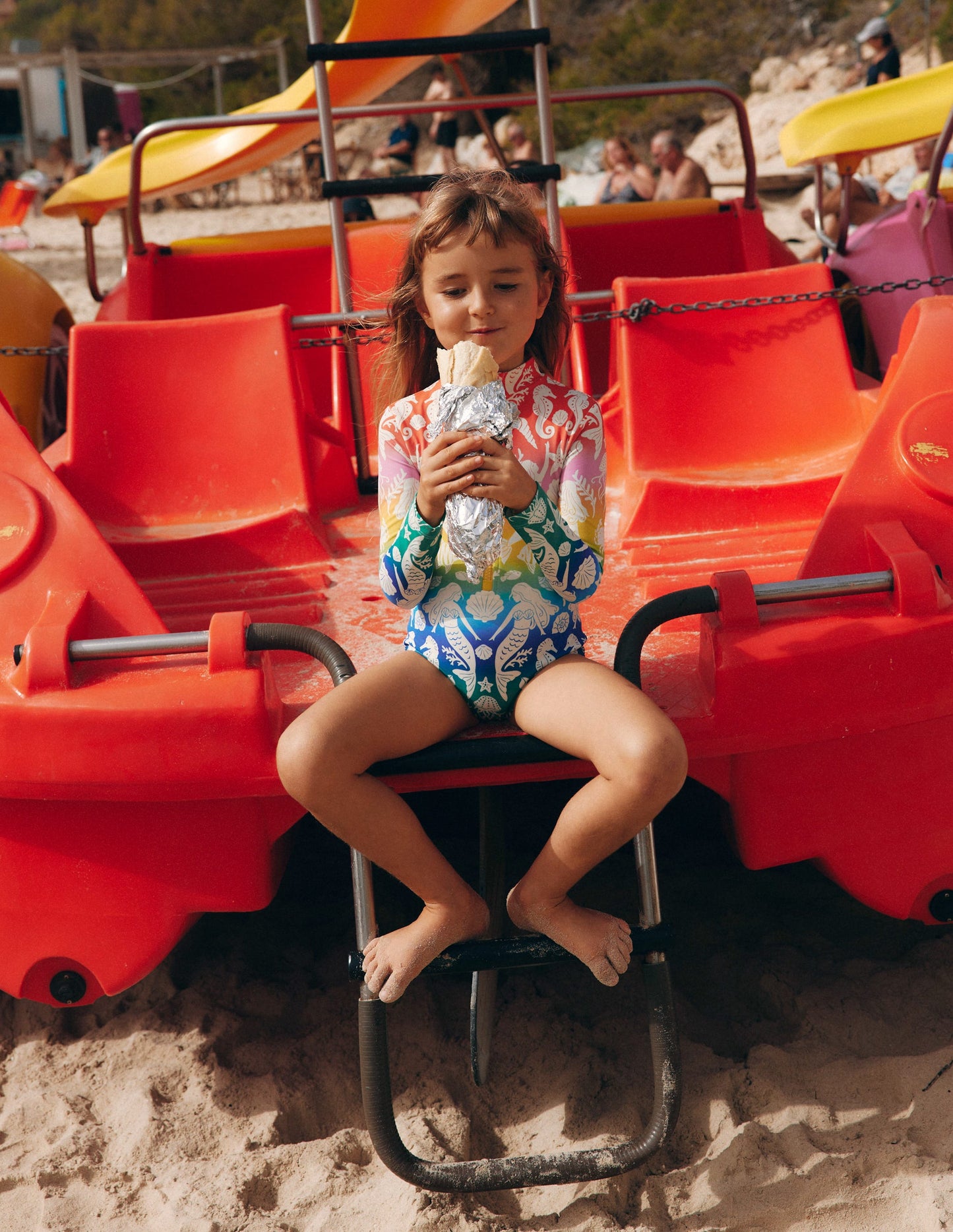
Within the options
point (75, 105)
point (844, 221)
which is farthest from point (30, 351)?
point (75, 105)

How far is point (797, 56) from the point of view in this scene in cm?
1866

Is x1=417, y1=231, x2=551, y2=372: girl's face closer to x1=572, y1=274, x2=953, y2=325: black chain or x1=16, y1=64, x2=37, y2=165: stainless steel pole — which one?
x1=572, y1=274, x2=953, y2=325: black chain

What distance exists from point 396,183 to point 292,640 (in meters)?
1.55

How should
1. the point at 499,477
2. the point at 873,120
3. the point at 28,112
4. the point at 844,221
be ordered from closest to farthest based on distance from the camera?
1. the point at 499,477
2. the point at 844,221
3. the point at 873,120
4. the point at 28,112

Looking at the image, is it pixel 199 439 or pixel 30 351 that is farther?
pixel 30 351

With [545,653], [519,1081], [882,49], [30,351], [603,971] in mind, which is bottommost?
[519,1081]

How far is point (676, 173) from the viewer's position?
898 centimetres

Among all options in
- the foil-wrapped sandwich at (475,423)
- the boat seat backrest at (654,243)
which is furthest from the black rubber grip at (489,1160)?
the boat seat backrest at (654,243)

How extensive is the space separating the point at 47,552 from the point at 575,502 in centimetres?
96

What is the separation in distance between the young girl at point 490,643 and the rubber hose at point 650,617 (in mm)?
65

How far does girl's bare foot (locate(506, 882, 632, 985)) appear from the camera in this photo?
1732 mm

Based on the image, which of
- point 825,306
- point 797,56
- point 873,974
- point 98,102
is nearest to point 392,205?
point 797,56

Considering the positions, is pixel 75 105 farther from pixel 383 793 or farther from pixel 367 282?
pixel 383 793

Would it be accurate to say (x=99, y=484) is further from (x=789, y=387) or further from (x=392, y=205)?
(x=392, y=205)
